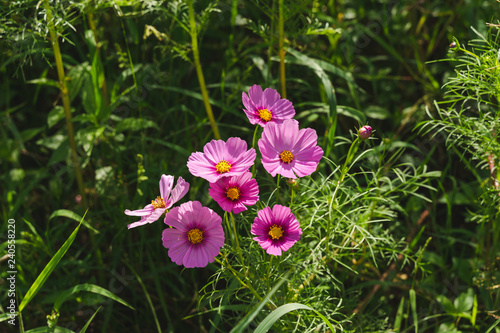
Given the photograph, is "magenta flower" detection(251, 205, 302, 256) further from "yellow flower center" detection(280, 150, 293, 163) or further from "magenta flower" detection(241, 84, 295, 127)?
"magenta flower" detection(241, 84, 295, 127)

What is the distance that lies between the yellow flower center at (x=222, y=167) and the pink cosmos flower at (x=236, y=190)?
20mm

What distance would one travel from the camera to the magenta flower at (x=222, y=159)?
3.61 ft

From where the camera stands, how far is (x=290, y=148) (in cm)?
118

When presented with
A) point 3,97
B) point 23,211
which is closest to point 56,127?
point 3,97

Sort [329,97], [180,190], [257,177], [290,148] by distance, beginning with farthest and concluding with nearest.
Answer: [329,97], [257,177], [290,148], [180,190]

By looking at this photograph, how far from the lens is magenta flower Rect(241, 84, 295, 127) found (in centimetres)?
125

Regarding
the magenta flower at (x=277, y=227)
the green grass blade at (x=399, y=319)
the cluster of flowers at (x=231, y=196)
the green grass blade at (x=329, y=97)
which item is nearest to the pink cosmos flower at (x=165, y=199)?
the cluster of flowers at (x=231, y=196)

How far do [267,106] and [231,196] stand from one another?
0.30 m

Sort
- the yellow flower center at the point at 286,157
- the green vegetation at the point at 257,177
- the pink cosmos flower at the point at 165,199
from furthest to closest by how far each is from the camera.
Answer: the green vegetation at the point at 257,177
the yellow flower center at the point at 286,157
the pink cosmos flower at the point at 165,199

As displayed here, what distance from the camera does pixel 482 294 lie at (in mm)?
1578

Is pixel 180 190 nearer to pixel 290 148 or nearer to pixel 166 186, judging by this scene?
pixel 166 186

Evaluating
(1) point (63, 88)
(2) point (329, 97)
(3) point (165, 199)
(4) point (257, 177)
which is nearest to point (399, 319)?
(4) point (257, 177)

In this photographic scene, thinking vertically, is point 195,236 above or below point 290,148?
below

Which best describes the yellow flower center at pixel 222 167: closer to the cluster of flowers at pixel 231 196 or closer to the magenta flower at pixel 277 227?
the cluster of flowers at pixel 231 196
